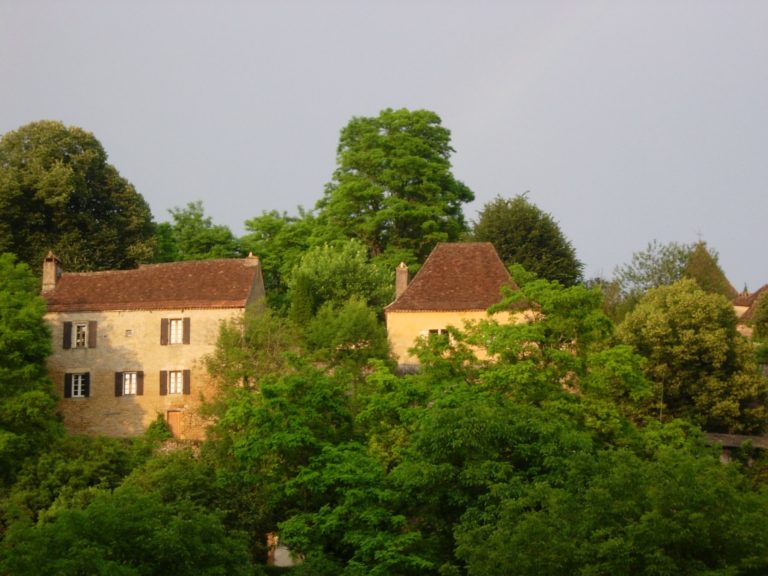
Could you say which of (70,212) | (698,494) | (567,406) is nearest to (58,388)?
(70,212)

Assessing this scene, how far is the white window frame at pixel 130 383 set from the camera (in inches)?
2297

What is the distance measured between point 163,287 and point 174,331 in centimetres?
246

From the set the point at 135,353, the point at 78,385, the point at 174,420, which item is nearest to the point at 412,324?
the point at 174,420

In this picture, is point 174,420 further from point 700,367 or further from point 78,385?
point 700,367

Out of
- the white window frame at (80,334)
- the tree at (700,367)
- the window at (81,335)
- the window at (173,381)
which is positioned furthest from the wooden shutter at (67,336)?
the tree at (700,367)

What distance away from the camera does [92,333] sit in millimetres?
58812

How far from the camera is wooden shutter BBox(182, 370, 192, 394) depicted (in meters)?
58.1

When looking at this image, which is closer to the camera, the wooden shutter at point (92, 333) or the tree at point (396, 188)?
the wooden shutter at point (92, 333)

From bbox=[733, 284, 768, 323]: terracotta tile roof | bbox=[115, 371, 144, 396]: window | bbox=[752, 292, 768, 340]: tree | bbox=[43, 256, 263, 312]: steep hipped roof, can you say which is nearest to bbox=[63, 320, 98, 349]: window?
bbox=[43, 256, 263, 312]: steep hipped roof

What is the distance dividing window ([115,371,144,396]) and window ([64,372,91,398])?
130cm

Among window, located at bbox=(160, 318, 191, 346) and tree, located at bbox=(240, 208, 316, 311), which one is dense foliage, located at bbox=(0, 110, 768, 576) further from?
tree, located at bbox=(240, 208, 316, 311)

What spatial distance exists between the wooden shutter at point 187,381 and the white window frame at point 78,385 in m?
4.29

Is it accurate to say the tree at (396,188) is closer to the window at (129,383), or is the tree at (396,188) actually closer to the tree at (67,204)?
the tree at (67,204)

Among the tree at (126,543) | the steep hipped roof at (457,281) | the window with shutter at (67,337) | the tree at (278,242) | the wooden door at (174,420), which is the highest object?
the tree at (278,242)
